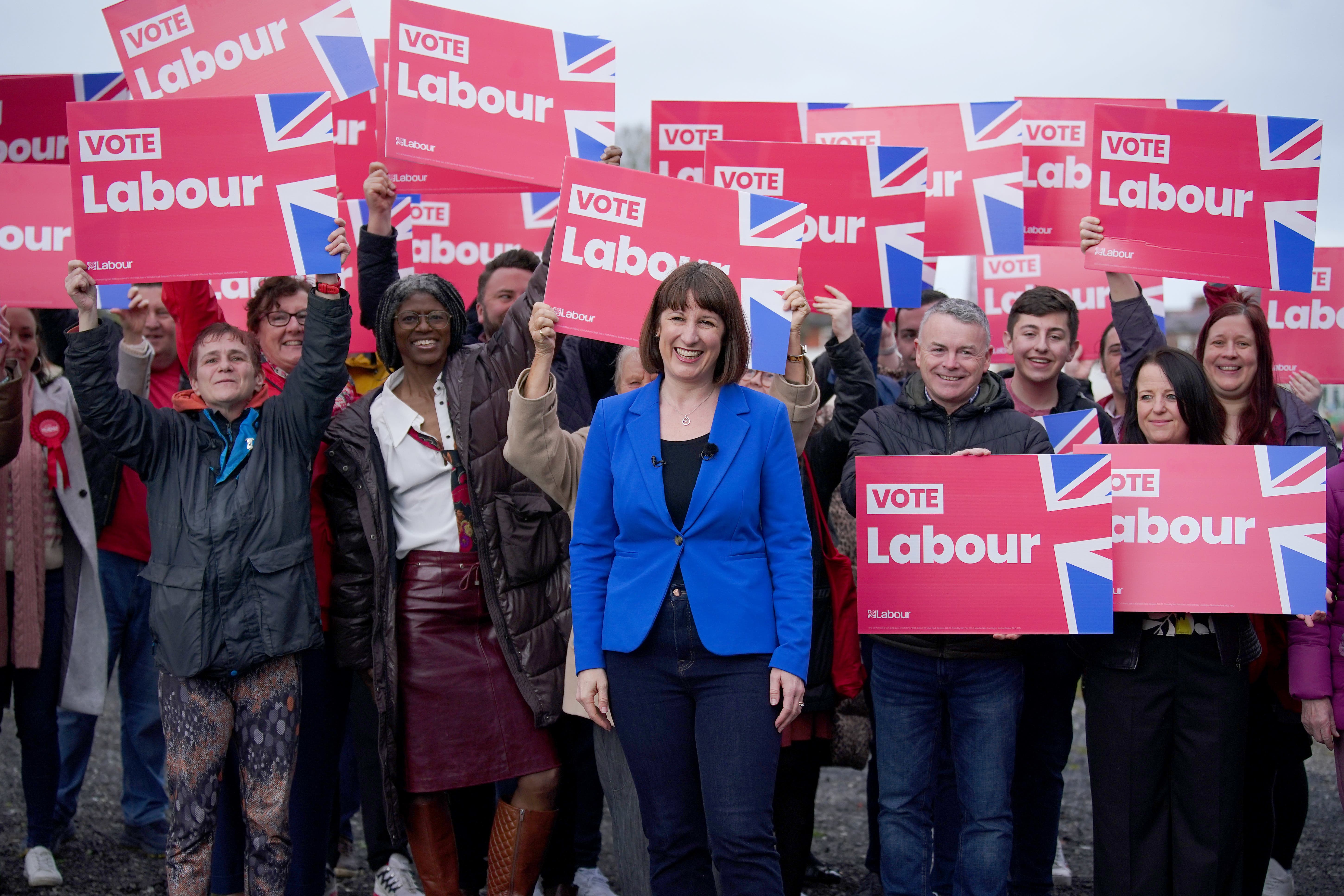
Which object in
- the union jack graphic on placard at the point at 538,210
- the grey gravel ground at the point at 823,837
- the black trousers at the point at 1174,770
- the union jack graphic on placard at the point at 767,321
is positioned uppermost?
the union jack graphic on placard at the point at 538,210

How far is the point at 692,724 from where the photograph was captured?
3449 millimetres

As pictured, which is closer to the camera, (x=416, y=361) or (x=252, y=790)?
(x=252, y=790)

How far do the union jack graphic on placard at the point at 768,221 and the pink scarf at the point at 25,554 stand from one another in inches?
123

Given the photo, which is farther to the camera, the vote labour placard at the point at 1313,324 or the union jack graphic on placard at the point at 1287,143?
the vote labour placard at the point at 1313,324

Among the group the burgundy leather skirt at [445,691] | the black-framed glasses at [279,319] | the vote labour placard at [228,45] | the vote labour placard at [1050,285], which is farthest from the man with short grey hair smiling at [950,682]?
the vote labour placard at [228,45]

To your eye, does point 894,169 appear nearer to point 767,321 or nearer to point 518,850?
point 767,321

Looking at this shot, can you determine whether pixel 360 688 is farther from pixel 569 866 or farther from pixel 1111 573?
pixel 1111 573

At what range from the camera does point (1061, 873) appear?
5.28m

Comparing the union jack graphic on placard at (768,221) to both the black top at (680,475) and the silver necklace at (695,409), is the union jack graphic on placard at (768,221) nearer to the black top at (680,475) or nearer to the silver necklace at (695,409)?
the silver necklace at (695,409)

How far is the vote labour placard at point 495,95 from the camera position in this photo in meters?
5.06

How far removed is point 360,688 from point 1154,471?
3.07 metres

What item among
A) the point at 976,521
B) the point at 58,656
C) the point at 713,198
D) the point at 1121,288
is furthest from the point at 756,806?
the point at 58,656

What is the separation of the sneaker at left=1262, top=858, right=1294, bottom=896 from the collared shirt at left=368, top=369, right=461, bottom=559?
3729 millimetres

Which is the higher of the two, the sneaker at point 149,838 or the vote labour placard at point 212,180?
the vote labour placard at point 212,180
